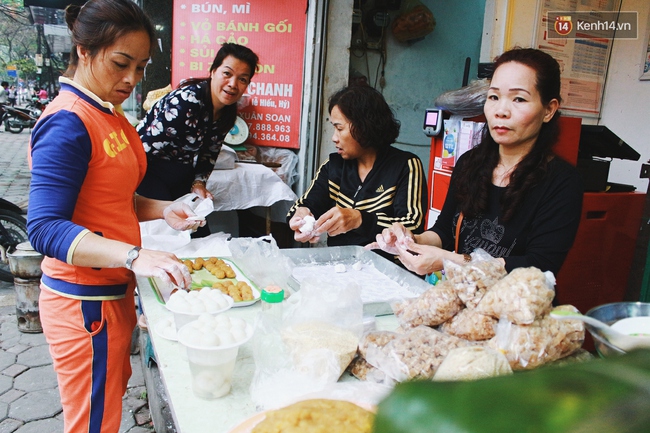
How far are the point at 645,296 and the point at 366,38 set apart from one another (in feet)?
12.3

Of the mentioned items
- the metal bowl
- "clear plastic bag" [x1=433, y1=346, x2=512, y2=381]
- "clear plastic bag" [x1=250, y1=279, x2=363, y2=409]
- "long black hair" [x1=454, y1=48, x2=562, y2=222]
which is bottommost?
"clear plastic bag" [x1=250, y1=279, x2=363, y2=409]

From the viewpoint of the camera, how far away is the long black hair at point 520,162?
1.79 meters

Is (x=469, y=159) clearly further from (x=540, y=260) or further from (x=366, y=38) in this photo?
(x=366, y=38)

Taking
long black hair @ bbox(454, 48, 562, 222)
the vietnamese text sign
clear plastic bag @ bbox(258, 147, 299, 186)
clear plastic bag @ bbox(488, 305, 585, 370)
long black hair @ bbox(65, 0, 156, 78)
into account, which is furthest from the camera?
clear plastic bag @ bbox(258, 147, 299, 186)

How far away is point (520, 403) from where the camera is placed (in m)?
→ 0.19

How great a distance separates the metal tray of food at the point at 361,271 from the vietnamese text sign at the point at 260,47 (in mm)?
2668

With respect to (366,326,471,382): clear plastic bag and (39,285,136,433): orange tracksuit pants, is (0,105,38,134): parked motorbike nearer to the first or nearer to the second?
(39,285,136,433): orange tracksuit pants

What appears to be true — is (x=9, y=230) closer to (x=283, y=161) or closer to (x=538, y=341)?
(x=283, y=161)

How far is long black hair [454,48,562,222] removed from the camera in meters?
1.79

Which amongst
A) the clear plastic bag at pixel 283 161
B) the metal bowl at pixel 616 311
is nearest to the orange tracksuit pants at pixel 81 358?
the metal bowl at pixel 616 311

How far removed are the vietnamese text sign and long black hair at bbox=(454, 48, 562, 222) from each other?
2.92 m

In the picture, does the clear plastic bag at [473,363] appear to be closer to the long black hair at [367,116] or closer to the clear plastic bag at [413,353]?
the clear plastic bag at [413,353]

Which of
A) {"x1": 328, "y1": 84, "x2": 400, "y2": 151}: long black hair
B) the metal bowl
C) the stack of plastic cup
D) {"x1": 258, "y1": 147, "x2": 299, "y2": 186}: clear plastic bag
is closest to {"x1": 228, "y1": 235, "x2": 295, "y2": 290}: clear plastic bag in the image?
the stack of plastic cup

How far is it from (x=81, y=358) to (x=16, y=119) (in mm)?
12547
